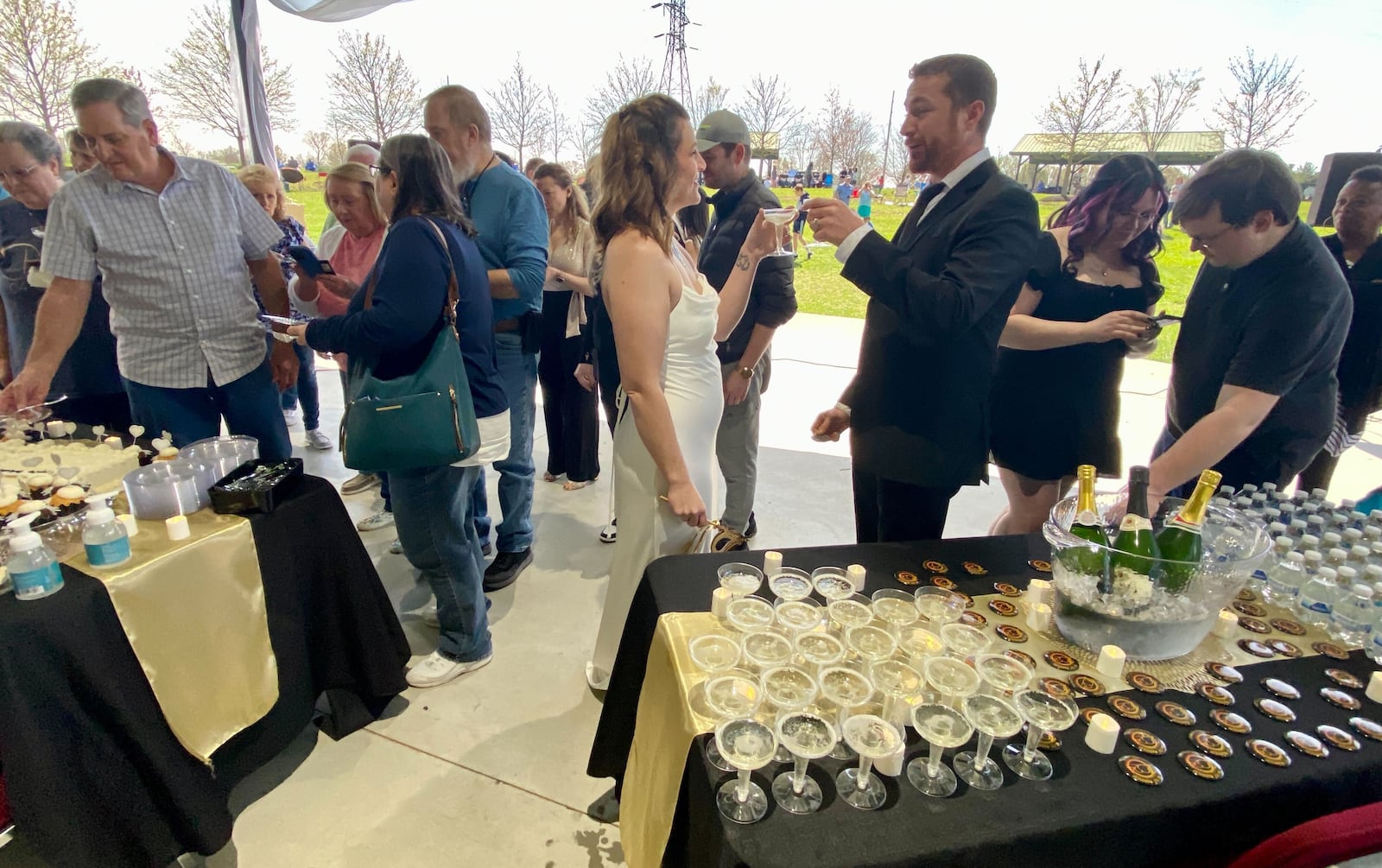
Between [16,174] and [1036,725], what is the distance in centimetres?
321

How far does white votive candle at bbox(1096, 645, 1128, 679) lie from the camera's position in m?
0.88

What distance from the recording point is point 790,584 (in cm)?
107

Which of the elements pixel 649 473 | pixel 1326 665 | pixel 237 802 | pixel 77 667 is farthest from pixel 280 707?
pixel 1326 665

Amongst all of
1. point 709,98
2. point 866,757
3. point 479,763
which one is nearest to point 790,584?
point 866,757

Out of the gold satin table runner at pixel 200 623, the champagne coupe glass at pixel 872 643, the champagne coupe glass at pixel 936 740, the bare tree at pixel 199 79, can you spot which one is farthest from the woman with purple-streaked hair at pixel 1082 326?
the bare tree at pixel 199 79

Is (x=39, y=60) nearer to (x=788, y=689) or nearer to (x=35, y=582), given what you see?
(x=35, y=582)

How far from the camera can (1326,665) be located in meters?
0.94

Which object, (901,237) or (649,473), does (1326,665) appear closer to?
(901,237)

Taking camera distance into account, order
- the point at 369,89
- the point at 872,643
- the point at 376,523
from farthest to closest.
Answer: the point at 369,89
the point at 376,523
the point at 872,643

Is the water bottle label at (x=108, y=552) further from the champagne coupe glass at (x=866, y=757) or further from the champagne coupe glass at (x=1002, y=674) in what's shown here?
the champagne coupe glass at (x=1002, y=674)

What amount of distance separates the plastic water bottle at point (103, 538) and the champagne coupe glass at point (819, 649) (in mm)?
1224

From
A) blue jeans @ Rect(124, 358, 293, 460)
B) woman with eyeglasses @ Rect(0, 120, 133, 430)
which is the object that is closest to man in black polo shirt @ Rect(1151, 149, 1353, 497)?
blue jeans @ Rect(124, 358, 293, 460)

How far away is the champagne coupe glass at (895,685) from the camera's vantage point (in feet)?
2.54

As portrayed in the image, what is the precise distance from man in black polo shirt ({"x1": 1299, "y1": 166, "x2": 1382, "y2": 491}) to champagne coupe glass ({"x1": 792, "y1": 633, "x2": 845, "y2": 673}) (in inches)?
106
